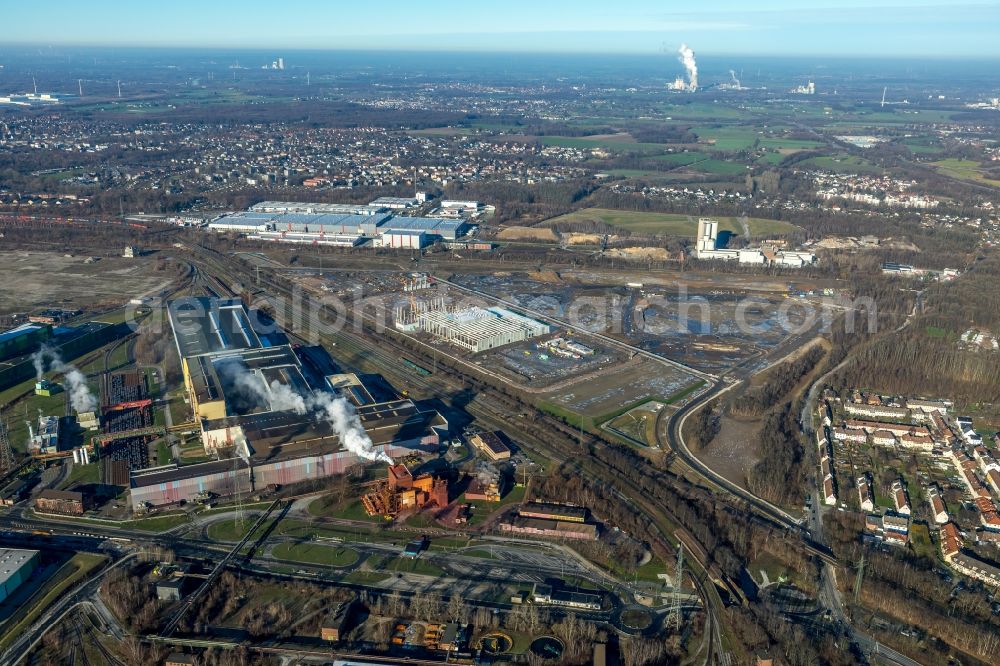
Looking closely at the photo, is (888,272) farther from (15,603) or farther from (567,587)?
(15,603)

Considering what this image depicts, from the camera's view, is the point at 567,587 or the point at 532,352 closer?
the point at 567,587

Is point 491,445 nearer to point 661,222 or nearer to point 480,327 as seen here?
point 480,327

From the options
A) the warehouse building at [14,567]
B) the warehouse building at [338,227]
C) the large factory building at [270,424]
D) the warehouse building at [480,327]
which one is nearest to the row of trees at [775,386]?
the warehouse building at [480,327]

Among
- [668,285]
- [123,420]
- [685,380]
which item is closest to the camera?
[123,420]

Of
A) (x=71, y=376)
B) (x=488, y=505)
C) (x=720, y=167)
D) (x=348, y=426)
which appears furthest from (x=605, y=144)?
(x=488, y=505)

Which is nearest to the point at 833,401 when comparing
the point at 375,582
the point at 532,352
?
the point at 532,352

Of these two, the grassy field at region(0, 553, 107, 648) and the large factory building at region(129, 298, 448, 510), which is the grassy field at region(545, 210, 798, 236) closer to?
the large factory building at region(129, 298, 448, 510)

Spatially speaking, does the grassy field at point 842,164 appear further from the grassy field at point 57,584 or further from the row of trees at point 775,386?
the grassy field at point 57,584
